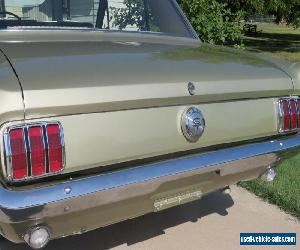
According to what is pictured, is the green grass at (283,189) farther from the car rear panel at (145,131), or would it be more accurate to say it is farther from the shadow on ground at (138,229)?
the car rear panel at (145,131)

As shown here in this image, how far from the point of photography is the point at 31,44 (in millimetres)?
3170

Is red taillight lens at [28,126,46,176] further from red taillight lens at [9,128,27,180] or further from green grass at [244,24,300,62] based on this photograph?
green grass at [244,24,300,62]

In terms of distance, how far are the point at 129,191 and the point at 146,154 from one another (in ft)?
0.75

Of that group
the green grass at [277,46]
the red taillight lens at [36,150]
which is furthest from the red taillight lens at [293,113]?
the green grass at [277,46]

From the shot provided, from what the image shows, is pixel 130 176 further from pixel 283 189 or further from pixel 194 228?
pixel 283 189

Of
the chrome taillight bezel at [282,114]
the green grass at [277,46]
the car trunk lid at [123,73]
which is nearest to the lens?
the car trunk lid at [123,73]

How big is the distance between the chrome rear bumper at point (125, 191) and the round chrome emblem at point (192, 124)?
14 cm

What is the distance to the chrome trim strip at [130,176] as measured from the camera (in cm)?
248

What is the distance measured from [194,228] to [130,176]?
1.57m

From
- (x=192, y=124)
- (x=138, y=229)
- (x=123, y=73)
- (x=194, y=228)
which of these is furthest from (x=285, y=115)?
(x=138, y=229)

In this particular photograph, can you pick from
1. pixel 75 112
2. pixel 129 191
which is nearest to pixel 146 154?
pixel 129 191

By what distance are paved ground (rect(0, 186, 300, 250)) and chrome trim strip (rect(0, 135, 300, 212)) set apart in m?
0.91

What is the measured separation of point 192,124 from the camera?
9.93 ft

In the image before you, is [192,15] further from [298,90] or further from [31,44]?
[31,44]
